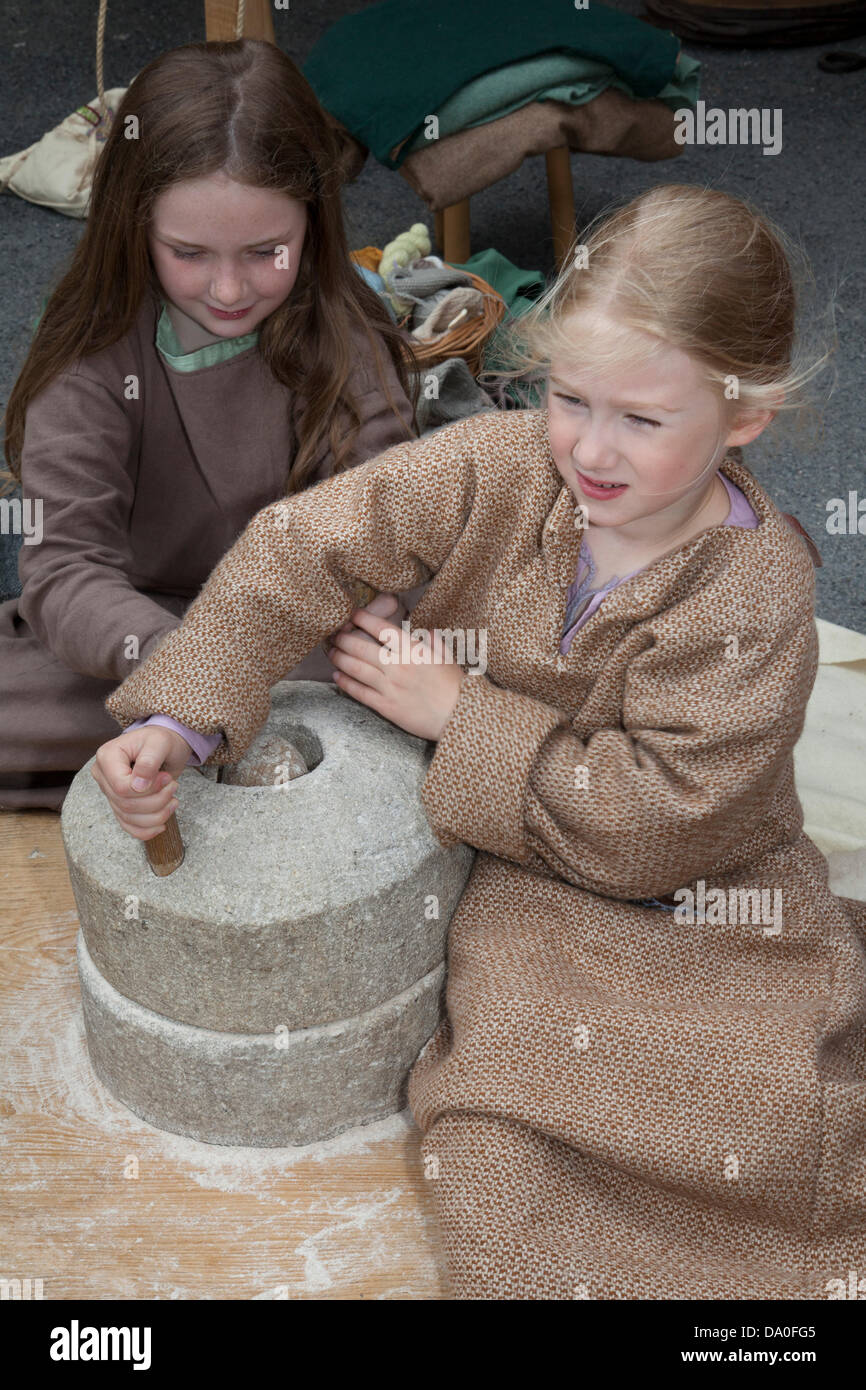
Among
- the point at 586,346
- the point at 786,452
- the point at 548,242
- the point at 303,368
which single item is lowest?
the point at 786,452

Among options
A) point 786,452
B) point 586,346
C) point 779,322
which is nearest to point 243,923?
point 586,346

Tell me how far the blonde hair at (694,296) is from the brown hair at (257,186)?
1.37 ft

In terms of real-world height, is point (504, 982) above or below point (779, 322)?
below

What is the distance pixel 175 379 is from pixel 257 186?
0.26 m

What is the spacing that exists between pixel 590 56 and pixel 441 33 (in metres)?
0.30

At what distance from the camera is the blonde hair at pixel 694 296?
3.85 ft

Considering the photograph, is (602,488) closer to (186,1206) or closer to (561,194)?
(186,1206)

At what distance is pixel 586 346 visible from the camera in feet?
3.89

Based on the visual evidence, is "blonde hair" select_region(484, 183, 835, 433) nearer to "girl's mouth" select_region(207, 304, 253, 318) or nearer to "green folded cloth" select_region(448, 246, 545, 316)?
"girl's mouth" select_region(207, 304, 253, 318)

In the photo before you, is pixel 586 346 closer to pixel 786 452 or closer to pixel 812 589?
pixel 812 589

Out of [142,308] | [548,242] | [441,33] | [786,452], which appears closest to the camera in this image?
[142,308]

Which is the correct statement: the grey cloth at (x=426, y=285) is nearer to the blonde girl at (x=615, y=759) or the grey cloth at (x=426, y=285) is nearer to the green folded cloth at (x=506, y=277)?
the green folded cloth at (x=506, y=277)

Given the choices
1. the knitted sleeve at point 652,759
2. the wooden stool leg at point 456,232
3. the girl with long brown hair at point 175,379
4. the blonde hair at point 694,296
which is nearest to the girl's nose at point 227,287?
the girl with long brown hair at point 175,379

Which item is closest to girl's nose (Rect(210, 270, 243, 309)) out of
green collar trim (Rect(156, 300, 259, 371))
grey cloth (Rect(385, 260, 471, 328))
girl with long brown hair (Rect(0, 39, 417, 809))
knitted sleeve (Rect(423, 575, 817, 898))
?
girl with long brown hair (Rect(0, 39, 417, 809))
